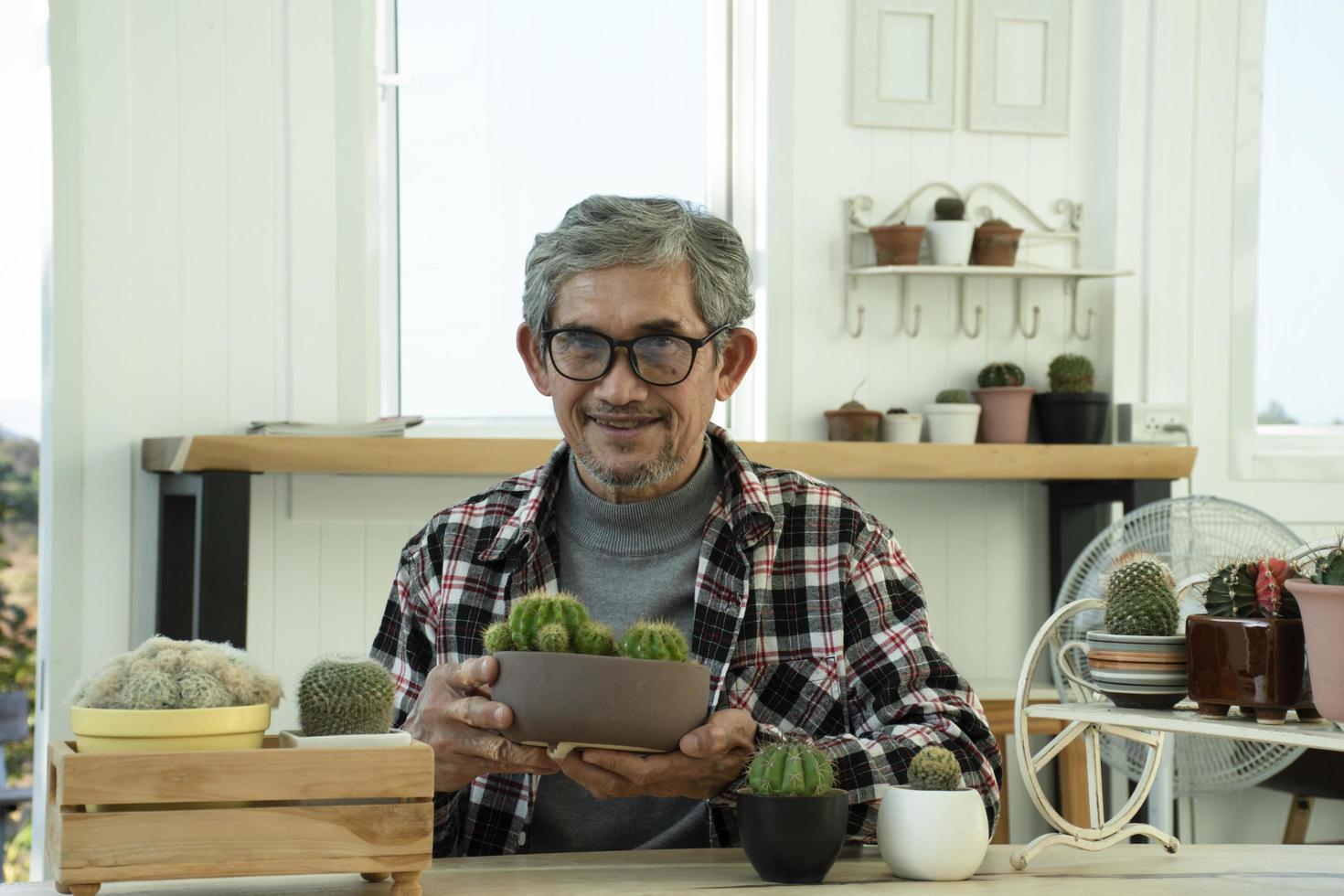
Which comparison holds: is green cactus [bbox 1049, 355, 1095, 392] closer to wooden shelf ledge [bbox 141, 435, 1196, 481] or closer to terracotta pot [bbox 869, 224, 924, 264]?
wooden shelf ledge [bbox 141, 435, 1196, 481]

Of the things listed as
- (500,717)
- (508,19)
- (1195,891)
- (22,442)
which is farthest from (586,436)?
(22,442)

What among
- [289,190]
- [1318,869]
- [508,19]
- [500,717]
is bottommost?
[1318,869]

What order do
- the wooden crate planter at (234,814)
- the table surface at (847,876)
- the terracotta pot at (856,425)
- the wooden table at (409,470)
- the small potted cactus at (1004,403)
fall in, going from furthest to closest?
the small potted cactus at (1004,403) < the terracotta pot at (856,425) < the wooden table at (409,470) < the table surface at (847,876) < the wooden crate planter at (234,814)

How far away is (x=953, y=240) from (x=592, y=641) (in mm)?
2429

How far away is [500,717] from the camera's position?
1.34 m

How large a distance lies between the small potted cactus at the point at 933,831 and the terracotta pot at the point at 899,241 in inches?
89.3

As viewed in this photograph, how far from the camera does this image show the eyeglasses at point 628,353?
1787 mm

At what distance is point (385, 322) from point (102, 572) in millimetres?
816

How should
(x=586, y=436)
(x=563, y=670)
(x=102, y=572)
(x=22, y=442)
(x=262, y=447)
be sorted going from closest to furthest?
1. (x=563, y=670)
2. (x=586, y=436)
3. (x=262, y=447)
4. (x=102, y=572)
5. (x=22, y=442)

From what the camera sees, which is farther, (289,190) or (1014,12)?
(1014,12)

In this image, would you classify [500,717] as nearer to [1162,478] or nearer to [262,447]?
[262,447]

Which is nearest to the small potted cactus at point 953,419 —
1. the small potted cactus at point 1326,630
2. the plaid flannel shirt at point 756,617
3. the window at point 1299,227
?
the window at point 1299,227

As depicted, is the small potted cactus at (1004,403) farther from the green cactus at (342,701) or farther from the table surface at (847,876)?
the green cactus at (342,701)

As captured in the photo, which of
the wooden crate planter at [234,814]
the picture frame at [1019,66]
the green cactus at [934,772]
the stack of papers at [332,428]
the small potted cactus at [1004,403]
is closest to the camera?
the wooden crate planter at [234,814]
